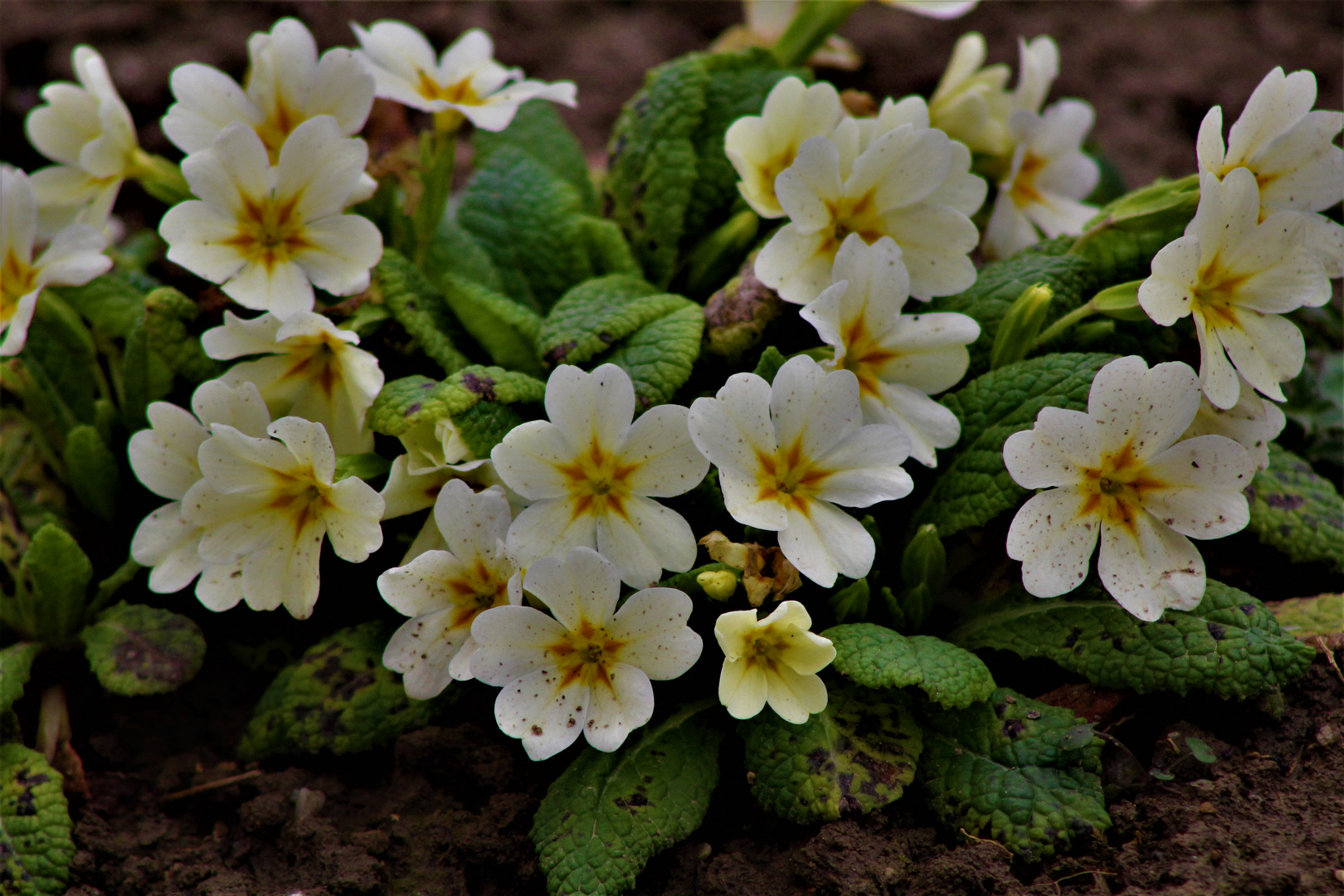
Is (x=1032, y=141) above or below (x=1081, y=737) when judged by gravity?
above

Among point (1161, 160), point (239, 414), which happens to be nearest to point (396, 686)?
point (239, 414)

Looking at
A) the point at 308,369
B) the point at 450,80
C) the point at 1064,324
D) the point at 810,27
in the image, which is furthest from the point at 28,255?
the point at 1064,324

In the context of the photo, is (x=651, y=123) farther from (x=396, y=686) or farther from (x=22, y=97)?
(x=22, y=97)

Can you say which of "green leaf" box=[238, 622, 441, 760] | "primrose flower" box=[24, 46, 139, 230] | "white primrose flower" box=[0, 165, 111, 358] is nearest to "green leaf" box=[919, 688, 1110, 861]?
"green leaf" box=[238, 622, 441, 760]

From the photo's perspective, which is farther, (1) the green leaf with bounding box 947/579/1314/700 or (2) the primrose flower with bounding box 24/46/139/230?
(2) the primrose flower with bounding box 24/46/139/230

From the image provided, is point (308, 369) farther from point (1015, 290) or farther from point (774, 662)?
point (1015, 290)

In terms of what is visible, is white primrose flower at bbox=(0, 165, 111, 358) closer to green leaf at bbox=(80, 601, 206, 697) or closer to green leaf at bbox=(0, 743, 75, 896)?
green leaf at bbox=(80, 601, 206, 697)

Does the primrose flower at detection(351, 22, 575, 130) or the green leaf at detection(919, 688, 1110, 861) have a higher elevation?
the primrose flower at detection(351, 22, 575, 130)
